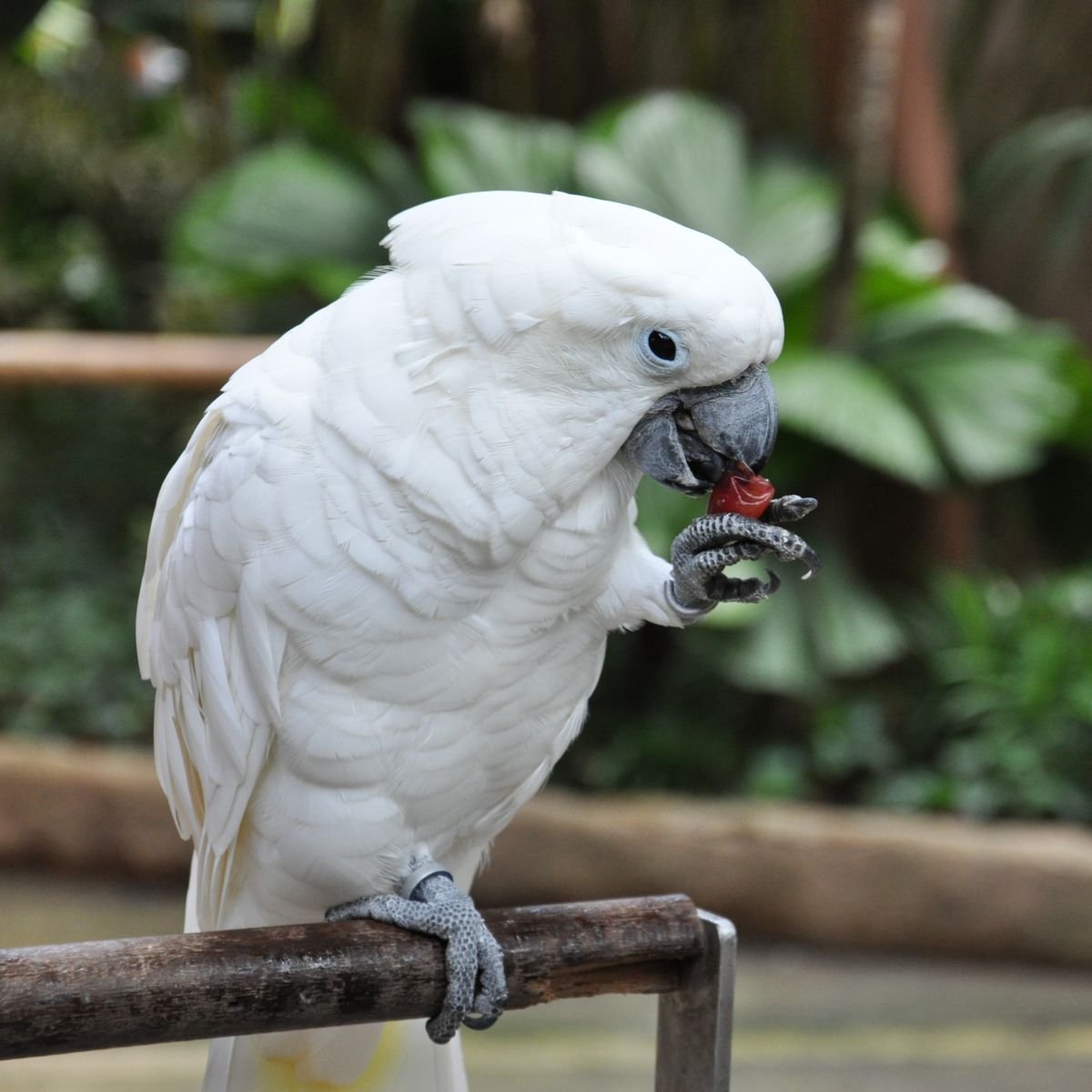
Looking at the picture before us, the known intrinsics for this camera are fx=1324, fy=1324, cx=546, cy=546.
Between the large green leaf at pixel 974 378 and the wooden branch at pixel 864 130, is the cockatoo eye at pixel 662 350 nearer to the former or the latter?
the wooden branch at pixel 864 130

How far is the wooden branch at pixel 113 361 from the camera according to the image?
10.4 ft

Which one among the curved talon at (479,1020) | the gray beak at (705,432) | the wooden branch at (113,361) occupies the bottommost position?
the curved talon at (479,1020)

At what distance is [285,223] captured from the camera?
12.9 feet

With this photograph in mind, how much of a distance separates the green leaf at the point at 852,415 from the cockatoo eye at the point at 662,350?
222cm

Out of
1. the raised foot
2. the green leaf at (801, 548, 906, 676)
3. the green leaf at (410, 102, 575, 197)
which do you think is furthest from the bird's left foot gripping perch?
the green leaf at (410, 102, 575, 197)

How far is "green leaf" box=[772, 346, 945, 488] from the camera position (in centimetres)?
329

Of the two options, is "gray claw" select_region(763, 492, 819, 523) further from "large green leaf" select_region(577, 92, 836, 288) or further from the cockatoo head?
"large green leaf" select_region(577, 92, 836, 288)

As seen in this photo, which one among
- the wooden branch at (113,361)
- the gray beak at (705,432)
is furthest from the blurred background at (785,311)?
the gray beak at (705,432)

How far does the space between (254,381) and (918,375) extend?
2.78 m

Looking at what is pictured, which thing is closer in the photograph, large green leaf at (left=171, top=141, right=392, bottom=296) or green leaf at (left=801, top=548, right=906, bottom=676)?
green leaf at (left=801, top=548, right=906, bottom=676)

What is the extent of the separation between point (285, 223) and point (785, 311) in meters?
1.49

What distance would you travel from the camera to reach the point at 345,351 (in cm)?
114

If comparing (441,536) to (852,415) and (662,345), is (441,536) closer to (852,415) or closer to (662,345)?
(662,345)

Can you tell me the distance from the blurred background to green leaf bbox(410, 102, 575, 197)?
0.03 feet
